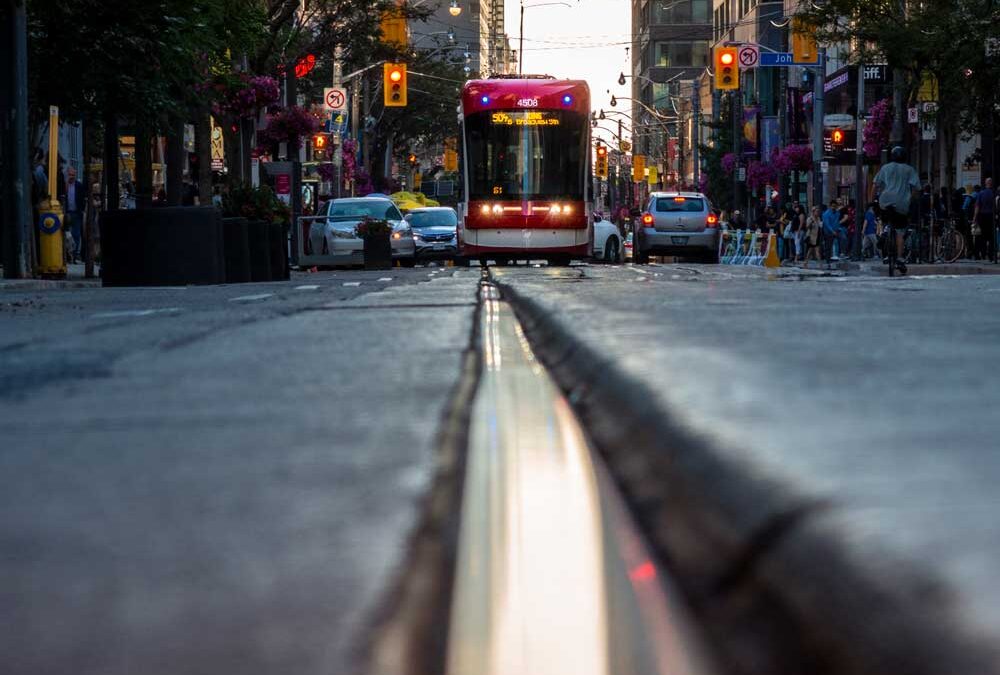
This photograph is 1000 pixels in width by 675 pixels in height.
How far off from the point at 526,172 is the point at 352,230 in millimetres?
7551

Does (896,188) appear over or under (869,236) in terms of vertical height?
over

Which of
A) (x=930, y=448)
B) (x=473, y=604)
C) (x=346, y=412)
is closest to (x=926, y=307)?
(x=346, y=412)

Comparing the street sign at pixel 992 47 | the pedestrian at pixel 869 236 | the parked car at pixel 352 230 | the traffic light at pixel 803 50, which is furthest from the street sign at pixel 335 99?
the street sign at pixel 992 47

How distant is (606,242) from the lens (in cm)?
3819

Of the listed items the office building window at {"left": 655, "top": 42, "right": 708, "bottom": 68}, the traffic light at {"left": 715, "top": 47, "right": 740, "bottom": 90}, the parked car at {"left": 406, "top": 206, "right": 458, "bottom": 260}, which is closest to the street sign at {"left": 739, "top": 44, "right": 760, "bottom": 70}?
the traffic light at {"left": 715, "top": 47, "right": 740, "bottom": 90}

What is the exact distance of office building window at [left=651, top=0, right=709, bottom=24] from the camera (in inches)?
6870

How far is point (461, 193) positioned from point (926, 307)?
2354 centimetres

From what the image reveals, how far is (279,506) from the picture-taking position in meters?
1.47

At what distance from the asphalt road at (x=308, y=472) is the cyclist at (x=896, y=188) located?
67.2 ft

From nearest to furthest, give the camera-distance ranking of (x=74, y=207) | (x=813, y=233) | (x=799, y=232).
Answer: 1. (x=74, y=207)
2. (x=813, y=233)
3. (x=799, y=232)

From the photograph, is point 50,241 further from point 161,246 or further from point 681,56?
point 681,56

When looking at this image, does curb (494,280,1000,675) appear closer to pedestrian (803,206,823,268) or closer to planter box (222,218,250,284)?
planter box (222,218,250,284)

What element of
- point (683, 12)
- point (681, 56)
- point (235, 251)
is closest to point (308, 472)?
point (235, 251)

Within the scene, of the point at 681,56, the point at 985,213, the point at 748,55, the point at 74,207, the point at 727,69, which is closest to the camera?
the point at 985,213
